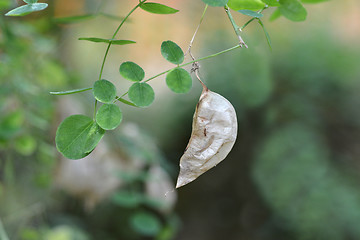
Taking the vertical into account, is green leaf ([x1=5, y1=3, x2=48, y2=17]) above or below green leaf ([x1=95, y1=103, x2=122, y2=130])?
above

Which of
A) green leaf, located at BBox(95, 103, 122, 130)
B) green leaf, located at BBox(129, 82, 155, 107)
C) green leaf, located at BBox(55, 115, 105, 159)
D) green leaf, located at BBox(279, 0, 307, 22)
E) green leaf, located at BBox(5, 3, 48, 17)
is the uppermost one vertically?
green leaf, located at BBox(5, 3, 48, 17)

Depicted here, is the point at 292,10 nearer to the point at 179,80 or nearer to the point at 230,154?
the point at 179,80

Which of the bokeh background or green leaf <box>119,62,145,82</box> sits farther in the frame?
the bokeh background

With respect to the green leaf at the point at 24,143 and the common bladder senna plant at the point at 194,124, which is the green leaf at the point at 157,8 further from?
the green leaf at the point at 24,143

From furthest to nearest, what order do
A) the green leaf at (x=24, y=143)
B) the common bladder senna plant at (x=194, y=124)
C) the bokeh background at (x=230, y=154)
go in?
the bokeh background at (x=230, y=154), the green leaf at (x=24, y=143), the common bladder senna plant at (x=194, y=124)

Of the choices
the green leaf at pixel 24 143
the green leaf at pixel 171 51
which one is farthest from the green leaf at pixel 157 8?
the green leaf at pixel 24 143

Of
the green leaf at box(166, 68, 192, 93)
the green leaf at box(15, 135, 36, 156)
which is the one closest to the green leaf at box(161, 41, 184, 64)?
the green leaf at box(166, 68, 192, 93)

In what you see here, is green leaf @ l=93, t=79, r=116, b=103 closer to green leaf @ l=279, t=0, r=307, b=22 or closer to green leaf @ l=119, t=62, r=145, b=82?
green leaf @ l=119, t=62, r=145, b=82
